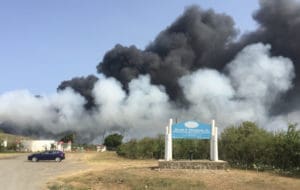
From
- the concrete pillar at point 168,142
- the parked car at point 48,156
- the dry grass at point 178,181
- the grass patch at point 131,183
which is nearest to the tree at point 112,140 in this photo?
the parked car at point 48,156

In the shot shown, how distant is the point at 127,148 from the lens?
64.4 m

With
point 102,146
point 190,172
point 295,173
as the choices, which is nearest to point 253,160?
point 295,173

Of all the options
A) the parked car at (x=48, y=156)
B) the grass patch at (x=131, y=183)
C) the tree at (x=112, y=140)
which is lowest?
the grass patch at (x=131, y=183)

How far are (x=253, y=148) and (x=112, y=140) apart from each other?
309 feet

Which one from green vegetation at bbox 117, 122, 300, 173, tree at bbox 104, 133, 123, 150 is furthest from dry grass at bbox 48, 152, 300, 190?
tree at bbox 104, 133, 123, 150

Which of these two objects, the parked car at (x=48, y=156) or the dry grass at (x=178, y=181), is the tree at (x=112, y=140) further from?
the dry grass at (x=178, y=181)

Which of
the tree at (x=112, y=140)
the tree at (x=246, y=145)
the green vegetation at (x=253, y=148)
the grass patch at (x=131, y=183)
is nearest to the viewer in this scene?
the grass patch at (x=131, y=183)

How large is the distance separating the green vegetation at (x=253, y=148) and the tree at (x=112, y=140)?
8018cm

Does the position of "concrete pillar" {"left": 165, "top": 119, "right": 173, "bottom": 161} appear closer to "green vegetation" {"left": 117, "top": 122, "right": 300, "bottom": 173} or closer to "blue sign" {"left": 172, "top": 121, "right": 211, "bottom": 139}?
"blue sign" {"left": 172, "top": 121, "right": 211, "bottom": 139}

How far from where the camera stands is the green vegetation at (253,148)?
34.5 meters

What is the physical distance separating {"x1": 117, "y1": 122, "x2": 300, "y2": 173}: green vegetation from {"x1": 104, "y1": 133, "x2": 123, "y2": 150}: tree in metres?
80.2

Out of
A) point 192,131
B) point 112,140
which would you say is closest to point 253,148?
point 192,131

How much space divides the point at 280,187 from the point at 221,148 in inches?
733

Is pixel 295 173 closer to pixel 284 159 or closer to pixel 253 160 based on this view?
pixel 284 159
